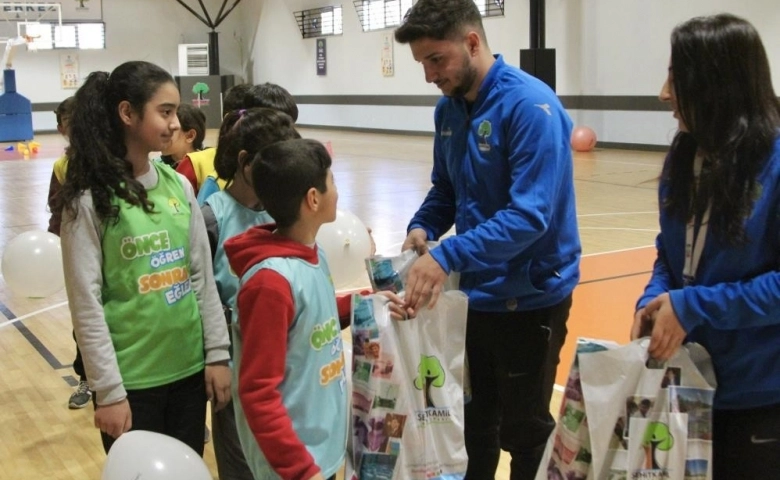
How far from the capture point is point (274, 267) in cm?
178

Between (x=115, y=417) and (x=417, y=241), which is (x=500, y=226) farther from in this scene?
(x=115, y=417)

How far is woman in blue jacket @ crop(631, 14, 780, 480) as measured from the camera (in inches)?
61.6

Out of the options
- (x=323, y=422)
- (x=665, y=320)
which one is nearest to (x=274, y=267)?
(x=323, y=422)

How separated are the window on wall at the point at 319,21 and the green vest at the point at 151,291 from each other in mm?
17699

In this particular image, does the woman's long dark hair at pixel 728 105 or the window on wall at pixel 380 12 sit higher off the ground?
the window on wall at pixel 380 12

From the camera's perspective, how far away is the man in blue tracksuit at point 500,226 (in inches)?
78.8

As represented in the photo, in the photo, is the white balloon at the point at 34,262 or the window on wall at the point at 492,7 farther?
the window on wall at the point at 492,7

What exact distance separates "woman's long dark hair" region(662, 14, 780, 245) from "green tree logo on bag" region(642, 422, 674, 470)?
15.4 inches

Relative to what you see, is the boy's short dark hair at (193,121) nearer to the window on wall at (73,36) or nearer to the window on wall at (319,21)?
the window on wall at (319,21)

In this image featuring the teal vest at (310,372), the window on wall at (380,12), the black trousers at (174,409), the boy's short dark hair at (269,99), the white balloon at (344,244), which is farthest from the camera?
the window on wall at (380,12)

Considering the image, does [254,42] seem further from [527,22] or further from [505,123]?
[505,123]

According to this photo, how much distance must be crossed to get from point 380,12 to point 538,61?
19.2ft

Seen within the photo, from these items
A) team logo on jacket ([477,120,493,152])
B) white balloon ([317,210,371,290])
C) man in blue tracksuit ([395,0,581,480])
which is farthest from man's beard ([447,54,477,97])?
white balloon ([317,210,371,290])

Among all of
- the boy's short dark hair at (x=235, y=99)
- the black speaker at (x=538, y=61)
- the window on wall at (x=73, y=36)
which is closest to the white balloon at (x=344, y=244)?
the boy's short dark hair at (x=235, y=99)
